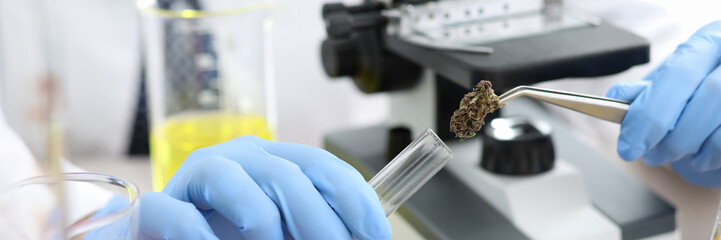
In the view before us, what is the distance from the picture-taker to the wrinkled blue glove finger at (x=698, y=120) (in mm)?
654

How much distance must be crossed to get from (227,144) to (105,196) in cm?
15

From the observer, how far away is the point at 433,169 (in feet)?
1.69

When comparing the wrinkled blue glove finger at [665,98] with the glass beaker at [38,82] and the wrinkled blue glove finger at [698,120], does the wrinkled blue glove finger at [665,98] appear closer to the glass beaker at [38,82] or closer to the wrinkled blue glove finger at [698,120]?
the wrinkled blue glove finger at [698,120]

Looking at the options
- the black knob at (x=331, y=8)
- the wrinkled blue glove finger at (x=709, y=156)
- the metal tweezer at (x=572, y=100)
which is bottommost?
the wrinkled blue glove finger at (x=709, y=156)

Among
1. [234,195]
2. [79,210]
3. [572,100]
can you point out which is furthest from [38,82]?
[572,100]

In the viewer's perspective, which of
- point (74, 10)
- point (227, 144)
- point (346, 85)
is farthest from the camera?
point (346, 85)

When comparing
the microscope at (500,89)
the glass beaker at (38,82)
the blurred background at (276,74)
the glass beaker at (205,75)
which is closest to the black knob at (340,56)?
the microscope at (500,89)

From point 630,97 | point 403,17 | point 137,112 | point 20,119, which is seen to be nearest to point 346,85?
point 137,112

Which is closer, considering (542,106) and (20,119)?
(20,119)

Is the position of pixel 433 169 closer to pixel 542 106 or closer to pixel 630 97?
pixel 630 97

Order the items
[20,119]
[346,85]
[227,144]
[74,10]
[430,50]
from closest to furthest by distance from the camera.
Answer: [20,119] → [227,144] → [430,50] → [74,10] → [346,85]

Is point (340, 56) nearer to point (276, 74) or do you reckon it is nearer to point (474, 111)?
point (474, 111)

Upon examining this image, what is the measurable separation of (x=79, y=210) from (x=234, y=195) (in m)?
0.14

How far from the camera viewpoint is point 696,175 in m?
0.79
